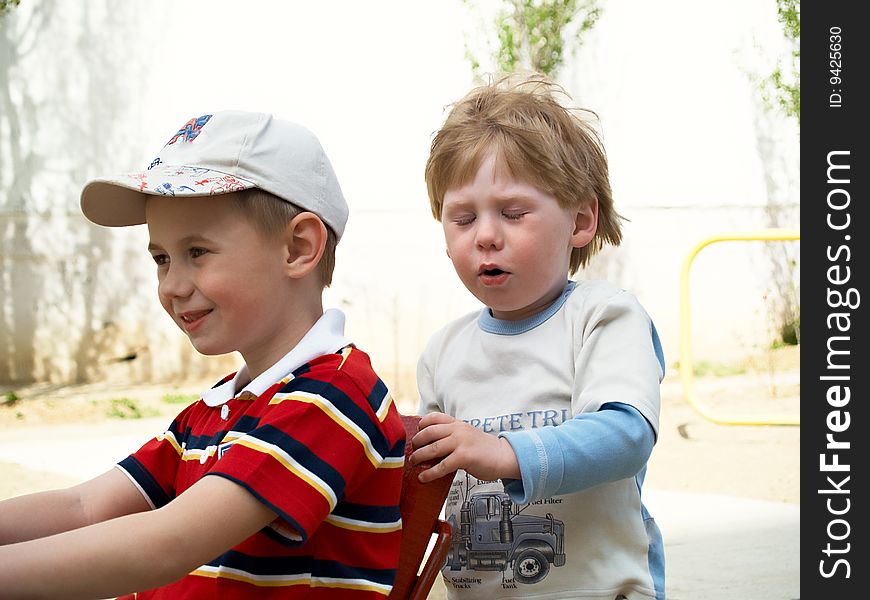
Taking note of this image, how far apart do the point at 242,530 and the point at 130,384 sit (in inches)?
301

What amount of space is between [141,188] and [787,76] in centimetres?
820

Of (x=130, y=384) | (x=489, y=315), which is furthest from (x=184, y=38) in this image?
(x=489, y=315)

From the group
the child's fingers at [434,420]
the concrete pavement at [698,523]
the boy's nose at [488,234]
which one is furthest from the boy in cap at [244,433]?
the concrete pavement at [698,523]

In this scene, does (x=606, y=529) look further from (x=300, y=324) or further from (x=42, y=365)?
(x=42, y=365)

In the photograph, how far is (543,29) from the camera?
29.0 feet

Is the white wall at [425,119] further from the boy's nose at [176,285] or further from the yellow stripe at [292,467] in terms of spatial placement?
the yellow stripe at [292,467]

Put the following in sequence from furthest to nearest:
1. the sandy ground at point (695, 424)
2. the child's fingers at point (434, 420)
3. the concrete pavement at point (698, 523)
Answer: the sandy ground at point (695, 424) < the concrete pavement at point (698, 523) < the child's fingers at point (434, 420)

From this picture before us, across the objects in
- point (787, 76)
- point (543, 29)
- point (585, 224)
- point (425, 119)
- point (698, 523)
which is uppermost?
point (543, 29)

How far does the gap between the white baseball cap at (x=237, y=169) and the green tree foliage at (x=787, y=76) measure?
784 centimetres

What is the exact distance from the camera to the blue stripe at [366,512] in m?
1.53

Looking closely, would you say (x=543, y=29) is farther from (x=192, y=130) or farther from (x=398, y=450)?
(x=398, y=450)

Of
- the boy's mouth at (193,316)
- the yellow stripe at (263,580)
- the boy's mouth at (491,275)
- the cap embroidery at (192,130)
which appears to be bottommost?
the yellow stripe at (263,580)

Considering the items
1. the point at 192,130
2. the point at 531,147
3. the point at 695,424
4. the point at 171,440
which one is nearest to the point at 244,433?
the point at 171,440

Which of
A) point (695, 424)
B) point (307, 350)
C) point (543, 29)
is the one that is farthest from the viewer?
point (543, 29)
